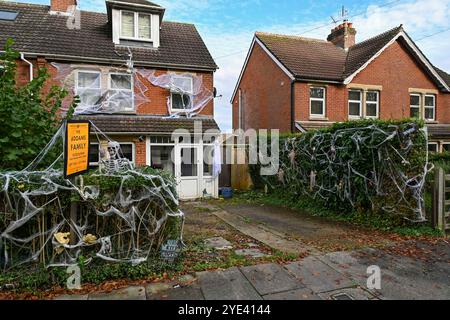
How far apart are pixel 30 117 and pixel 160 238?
3.22 metres

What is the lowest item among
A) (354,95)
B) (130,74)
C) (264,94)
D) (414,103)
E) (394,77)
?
(414,103)

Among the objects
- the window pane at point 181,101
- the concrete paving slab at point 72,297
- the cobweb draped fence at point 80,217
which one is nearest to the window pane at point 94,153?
the window pane at point 181,101

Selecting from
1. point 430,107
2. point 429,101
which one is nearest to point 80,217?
point 430,107

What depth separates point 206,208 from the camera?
10578 millimetres

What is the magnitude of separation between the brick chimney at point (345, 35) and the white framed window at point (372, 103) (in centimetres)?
408

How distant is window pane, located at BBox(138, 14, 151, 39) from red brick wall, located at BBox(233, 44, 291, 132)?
663 centimetres

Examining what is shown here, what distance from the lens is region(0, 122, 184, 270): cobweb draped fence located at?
4.38m

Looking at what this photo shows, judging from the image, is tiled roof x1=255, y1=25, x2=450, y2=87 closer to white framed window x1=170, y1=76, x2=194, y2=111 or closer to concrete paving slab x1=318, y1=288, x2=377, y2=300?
white framed window x1=170, y1=76, x2=194, y2=111

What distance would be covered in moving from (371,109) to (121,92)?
12.7 meters

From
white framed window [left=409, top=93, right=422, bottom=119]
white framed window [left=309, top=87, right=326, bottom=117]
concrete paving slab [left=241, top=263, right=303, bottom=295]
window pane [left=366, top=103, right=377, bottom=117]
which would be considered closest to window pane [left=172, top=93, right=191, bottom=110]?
white framed window [left=309, top=87, right=326, bottom=117]

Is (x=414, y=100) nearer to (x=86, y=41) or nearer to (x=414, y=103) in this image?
(x=414, y=103)

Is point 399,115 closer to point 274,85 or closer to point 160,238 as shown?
point 274,85

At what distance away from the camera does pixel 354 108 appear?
51.2 ft
